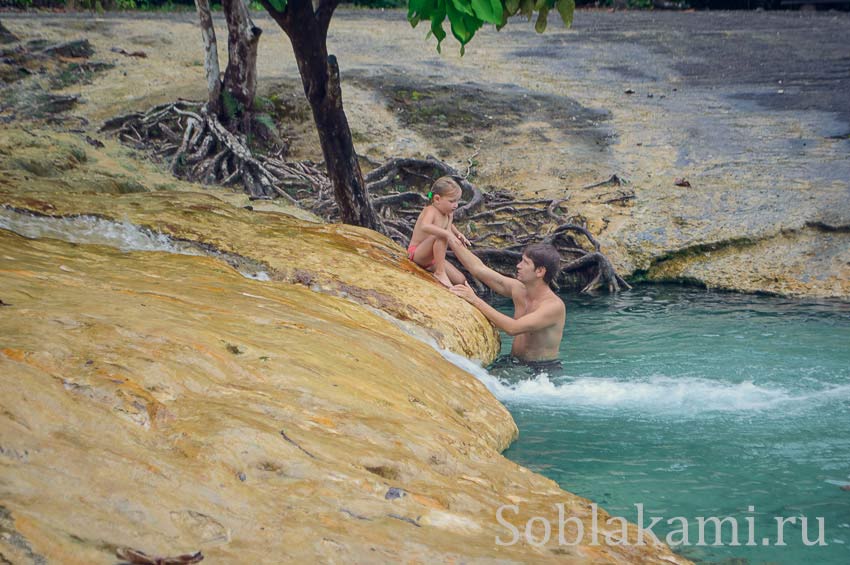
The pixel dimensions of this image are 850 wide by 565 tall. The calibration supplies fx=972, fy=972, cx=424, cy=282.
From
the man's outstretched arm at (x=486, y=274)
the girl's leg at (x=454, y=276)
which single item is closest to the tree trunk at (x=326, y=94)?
the girl's leg at (x=454, y=276)

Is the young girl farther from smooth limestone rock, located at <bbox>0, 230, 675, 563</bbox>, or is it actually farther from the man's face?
smooth limestone rock, located at <bbox>0, 230, 675, 563</bbox>

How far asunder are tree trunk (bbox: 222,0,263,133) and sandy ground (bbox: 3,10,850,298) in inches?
39.4

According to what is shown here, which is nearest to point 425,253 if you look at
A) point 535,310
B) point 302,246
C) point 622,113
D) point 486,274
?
point 486,274

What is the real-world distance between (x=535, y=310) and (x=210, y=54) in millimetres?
6377

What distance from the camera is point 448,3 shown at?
6.47 meters

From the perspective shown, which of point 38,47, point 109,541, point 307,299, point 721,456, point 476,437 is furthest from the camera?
point 38,47

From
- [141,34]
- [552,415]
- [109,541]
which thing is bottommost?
[552,415]

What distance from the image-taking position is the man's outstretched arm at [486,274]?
869 cm

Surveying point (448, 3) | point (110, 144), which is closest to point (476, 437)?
point (448, 3)

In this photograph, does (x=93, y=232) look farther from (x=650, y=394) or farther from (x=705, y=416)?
(x=705, y=416)

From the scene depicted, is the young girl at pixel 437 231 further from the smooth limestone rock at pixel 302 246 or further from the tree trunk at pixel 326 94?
the tree trunk at pixel 326 94

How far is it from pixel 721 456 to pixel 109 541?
13.6 feet

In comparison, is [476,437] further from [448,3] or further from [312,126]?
[312,126]

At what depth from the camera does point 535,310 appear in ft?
27.1
